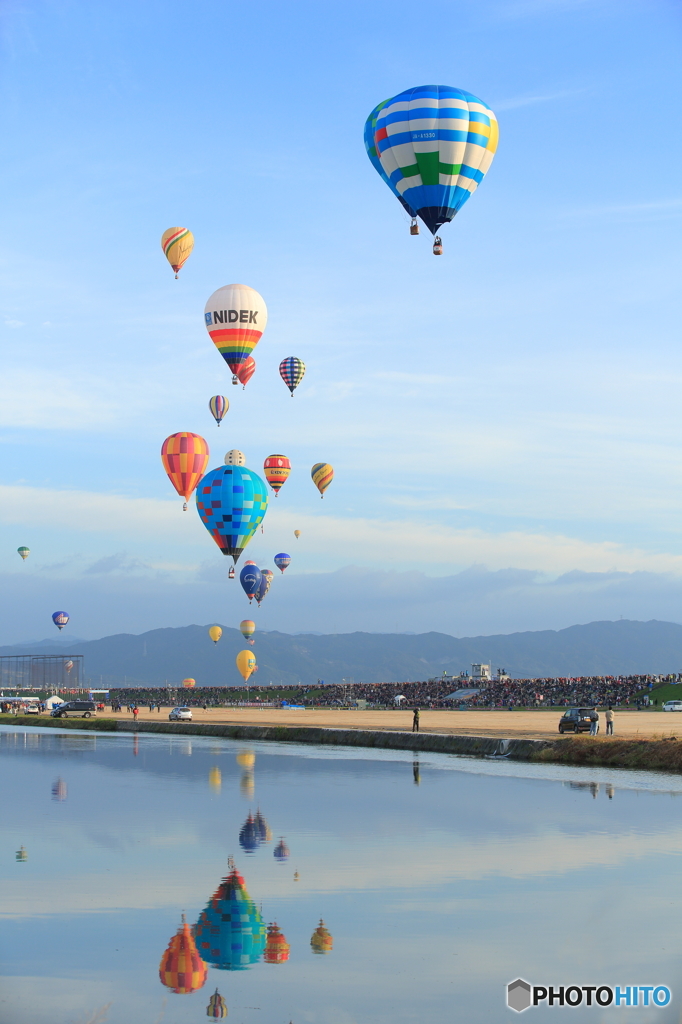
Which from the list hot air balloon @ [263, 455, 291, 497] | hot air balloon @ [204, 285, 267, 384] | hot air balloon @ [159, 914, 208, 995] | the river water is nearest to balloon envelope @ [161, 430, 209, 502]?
hot air balloon @ [204, 285, 267, 384]

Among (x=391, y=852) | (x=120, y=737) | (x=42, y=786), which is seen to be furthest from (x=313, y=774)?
(x=120, y=737)

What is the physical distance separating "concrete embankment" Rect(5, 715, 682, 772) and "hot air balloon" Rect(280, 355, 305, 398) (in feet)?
92.8

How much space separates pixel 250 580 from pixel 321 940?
9764cm

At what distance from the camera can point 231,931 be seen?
15312 millimetres

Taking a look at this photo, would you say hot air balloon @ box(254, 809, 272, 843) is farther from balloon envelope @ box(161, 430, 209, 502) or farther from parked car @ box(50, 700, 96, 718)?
parked car @ box(50, 700, 96, 718)

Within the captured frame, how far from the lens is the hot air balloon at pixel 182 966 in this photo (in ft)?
42.9

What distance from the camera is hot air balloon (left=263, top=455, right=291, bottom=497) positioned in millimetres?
95188

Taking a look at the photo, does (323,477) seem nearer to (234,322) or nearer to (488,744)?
(234,322)

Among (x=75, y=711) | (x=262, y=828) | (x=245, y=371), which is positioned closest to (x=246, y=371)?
(x=245, y=371)

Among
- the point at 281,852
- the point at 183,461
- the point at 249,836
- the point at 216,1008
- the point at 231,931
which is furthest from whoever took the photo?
the point at 183,461

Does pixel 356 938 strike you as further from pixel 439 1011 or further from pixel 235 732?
pixel 235 732

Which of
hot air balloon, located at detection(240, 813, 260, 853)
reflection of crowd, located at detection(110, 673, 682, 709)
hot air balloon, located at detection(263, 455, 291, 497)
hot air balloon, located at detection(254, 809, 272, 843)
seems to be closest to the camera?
hot air balloon, located at detection(240, 813, 260, 853)

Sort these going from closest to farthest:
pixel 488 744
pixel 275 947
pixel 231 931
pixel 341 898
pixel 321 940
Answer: pixel 275 947 < pixel 321 940 < pixel 231 931 < pixel 341 898 < pixel 488 744

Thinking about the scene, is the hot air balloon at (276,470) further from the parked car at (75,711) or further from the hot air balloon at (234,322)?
the hot air balloon at (234,322)
